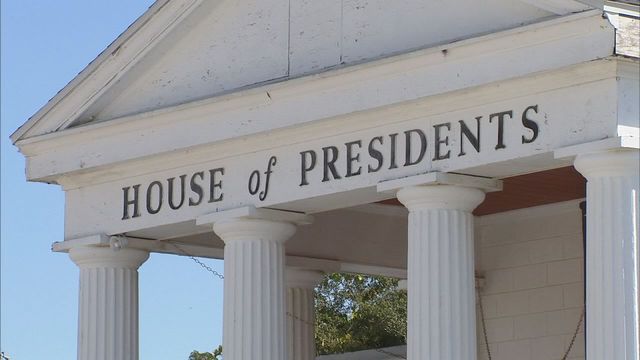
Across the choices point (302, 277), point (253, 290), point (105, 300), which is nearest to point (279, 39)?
point (253, 290)

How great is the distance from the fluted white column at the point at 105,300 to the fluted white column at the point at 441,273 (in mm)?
5594

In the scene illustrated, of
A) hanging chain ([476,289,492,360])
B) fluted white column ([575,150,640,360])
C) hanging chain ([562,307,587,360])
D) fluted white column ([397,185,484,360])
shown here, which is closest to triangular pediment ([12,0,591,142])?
fluted white column ([397,185,484,360])

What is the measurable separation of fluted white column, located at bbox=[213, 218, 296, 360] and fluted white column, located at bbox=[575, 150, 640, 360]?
18.0ft

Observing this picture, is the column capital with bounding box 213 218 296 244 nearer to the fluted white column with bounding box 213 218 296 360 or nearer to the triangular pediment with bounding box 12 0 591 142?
the fluted white column with bounding box 213 218 296 360

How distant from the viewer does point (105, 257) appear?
1181 inches

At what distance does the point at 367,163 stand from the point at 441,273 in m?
1.79

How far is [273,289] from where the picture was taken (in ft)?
92.8

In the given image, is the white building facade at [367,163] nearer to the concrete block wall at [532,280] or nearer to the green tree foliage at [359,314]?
the concrete block wall at [532,280]

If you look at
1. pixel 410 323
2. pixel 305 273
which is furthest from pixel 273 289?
pixel 305 273

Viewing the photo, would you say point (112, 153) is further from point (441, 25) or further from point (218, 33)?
point (441, 25)

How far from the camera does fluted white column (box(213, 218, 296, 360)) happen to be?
92.1 feet

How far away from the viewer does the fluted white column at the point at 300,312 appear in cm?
3312

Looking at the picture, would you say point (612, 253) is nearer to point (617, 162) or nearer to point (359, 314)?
point (617, 162)

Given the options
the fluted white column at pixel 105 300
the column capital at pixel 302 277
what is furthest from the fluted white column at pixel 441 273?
the column capital at pixel 302 277
